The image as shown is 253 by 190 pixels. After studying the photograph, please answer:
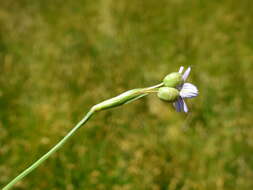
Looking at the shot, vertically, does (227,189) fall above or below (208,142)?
below

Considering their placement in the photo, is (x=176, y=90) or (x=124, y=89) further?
(x=124, y=89)

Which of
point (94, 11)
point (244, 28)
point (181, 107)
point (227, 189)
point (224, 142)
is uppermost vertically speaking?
point (94, 11)

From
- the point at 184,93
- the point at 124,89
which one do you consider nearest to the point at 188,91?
the point at 184,93

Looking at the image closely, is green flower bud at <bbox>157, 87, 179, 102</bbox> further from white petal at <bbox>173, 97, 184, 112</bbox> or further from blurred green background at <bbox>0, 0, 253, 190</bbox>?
blurred green background at <bbox>0, 0, 253, 190</bbox>

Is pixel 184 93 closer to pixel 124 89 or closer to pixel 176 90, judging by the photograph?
pixel 176 90

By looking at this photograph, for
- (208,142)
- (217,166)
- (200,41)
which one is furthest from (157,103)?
(200,41)

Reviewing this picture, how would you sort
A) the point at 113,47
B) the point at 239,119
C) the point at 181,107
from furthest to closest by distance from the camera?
the point at 113,47 → the point at 239,119 → the point at 181,107

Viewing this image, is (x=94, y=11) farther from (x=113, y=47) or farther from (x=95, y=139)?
(x=95, y=139)

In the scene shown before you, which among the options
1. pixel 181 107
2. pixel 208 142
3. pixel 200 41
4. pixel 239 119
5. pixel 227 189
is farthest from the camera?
pixel 200 41
